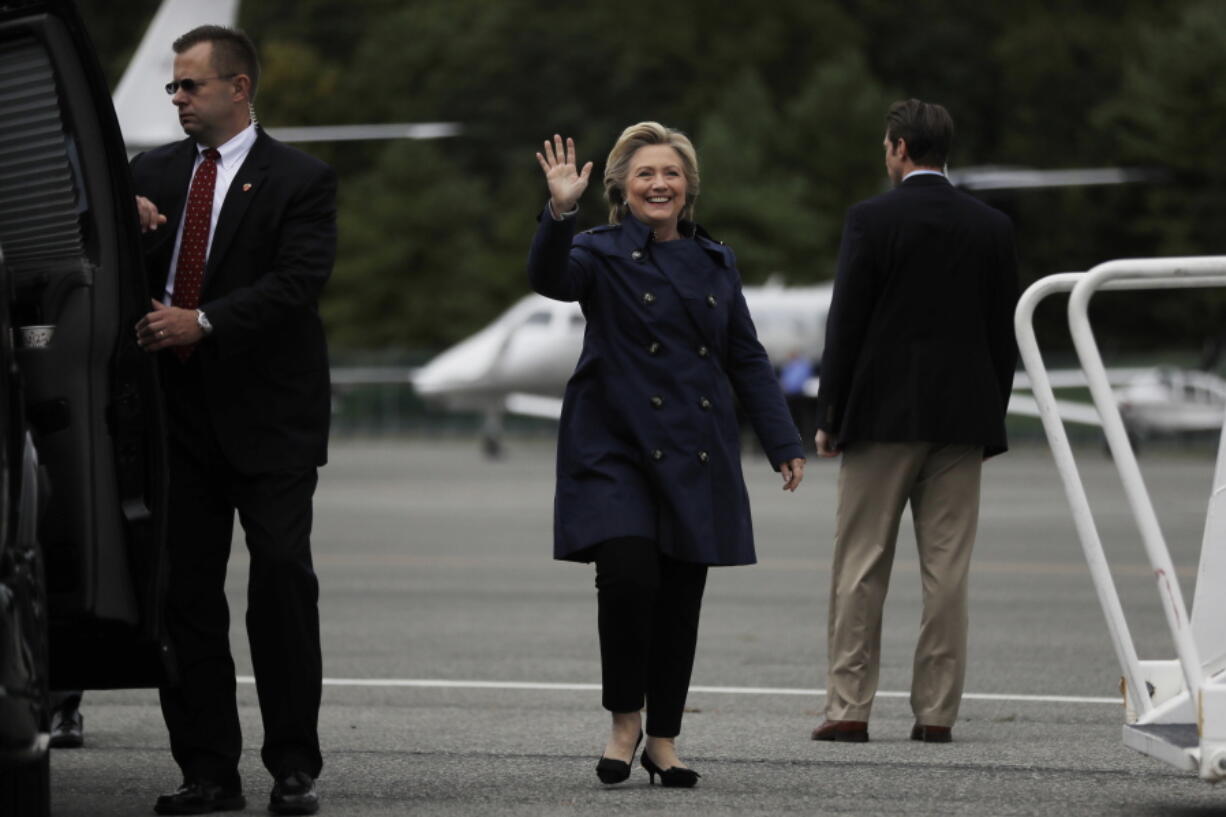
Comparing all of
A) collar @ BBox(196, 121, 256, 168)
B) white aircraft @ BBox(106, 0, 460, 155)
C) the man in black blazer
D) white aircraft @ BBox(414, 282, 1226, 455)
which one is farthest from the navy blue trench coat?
white aircraft @ BBox(414, 282, 1226, 455)

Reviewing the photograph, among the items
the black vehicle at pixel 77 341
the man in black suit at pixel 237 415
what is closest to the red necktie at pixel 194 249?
the man in black suit at pixel 237 415

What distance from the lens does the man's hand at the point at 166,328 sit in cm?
558

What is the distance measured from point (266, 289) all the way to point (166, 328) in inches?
12.6

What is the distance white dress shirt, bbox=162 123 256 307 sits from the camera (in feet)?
19.7

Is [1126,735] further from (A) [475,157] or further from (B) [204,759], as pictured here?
(A) [475,157]

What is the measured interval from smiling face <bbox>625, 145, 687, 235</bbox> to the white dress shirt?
108 cm

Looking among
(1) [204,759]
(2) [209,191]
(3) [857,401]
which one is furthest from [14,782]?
(3) [857,401]

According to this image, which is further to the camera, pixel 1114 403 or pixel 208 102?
pixel 208 102

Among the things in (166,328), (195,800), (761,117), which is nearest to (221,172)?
(166,328)

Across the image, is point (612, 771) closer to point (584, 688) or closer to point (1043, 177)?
point (584, 688)

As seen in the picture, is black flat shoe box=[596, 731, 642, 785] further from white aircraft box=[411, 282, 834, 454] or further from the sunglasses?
white aircraft box=[411, 282, 834, 454]

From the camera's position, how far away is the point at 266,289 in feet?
19.1

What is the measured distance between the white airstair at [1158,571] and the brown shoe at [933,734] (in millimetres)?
1551

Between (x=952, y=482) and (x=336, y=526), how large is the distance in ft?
41.3
